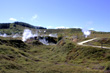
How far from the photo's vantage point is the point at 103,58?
22.1 metres

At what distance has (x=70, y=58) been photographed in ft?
86.6

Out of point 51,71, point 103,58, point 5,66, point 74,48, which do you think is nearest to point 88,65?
point 103,58

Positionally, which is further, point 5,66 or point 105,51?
point 105,51

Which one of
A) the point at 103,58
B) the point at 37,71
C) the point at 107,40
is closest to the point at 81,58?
the point at 103,58

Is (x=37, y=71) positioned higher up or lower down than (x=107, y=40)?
lower down

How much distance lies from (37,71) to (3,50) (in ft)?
36.6

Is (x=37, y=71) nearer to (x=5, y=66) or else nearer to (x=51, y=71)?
(x=51, y=71)

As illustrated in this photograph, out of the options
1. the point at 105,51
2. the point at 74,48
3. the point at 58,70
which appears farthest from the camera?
the point at 74,48

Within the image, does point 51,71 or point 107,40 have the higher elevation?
point 107,40

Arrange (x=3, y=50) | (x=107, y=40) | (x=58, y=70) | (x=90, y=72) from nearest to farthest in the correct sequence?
1. (x=90, y=72)
2. (x=58, y=70)
3. (x=3, y=50)
4. (x=107, y=40)

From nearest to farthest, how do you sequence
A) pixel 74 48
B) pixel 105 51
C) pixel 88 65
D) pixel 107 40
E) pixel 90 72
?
pixel 90 72 < pixel 88 65 < pixel 105 51 < pixel 74 48 < pixel 107 40

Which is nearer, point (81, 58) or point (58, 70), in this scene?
→ point (58, 70)

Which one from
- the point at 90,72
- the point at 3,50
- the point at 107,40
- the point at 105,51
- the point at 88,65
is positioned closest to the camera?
the point at 90,72

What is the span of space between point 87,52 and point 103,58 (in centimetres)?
384
